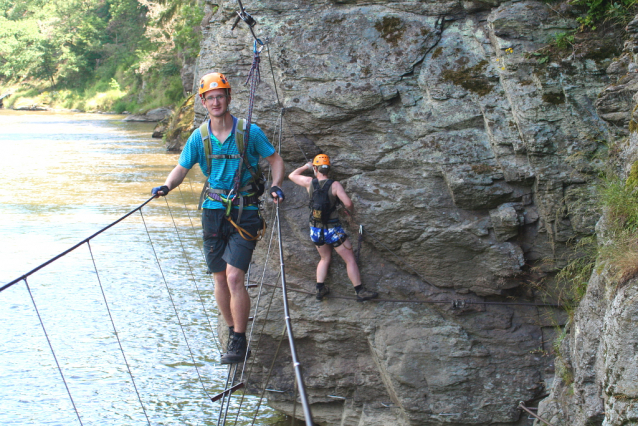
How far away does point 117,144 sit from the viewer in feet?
95.9

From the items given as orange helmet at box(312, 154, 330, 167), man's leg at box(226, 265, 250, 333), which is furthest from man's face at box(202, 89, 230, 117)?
orange helmet at box(312, 154, 330, 167)

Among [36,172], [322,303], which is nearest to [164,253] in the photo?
[322,303]

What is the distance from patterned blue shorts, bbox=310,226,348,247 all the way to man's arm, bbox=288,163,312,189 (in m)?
0.48

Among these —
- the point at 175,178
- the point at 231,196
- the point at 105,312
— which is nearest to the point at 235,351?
the point at 231,196

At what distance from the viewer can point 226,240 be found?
529 cm

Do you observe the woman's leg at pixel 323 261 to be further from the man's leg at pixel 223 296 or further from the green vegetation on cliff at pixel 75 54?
the green vegetation on cliff at pixel 75 54

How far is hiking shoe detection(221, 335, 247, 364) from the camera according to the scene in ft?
16.9

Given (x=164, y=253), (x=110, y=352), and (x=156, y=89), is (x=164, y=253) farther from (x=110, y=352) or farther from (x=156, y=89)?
(x=156, y=89)

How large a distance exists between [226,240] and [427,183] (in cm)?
234

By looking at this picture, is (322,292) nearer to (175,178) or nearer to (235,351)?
(235,351)

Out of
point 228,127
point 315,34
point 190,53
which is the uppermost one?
point 190,53

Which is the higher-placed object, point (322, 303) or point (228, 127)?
point (228, 127)

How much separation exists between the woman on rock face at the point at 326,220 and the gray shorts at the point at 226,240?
1418mm

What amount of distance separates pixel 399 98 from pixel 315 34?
1.12 meters
